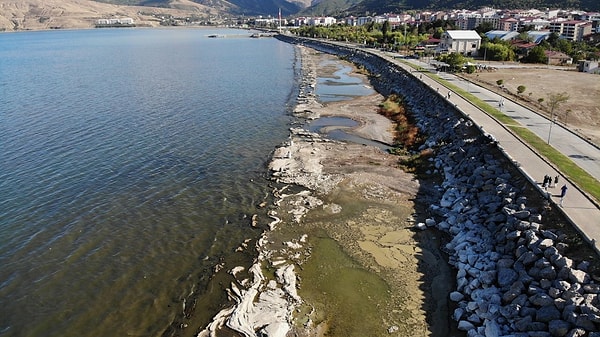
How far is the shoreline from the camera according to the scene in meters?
16.4

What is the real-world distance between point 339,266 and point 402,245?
11.9 feet

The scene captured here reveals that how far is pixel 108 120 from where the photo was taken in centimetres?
4356

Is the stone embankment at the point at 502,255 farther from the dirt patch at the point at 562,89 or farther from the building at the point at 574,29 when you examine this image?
the building at the point at 574,29

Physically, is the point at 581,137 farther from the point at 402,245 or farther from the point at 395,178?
the point at 402,245

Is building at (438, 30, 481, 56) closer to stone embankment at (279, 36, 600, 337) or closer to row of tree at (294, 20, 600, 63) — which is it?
row of tree at (294, 20, 600, 63)

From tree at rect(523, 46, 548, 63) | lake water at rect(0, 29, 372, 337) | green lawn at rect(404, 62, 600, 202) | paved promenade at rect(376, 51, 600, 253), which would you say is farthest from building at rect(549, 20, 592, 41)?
green lawn at rect(404, 62, 600, 202)

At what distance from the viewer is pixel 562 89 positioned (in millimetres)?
52125

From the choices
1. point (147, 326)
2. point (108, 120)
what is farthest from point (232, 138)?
point (147, 326)

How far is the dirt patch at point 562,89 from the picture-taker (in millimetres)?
38344

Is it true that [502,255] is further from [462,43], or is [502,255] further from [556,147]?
[462,43]

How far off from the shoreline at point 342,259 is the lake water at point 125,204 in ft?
4.61

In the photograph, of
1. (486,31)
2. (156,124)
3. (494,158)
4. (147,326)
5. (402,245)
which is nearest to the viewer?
(147,326)

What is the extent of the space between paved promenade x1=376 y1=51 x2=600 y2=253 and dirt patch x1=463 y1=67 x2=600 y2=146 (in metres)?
2.35

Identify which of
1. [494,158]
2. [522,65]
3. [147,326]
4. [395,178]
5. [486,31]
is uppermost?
[486,31]
